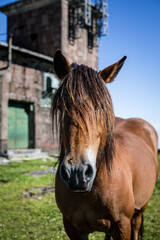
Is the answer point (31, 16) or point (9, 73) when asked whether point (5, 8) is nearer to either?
A: point (31, 16)

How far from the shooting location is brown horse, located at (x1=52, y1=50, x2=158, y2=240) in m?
1.65

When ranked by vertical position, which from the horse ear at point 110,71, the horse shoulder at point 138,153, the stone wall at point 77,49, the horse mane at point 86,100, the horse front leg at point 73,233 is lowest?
the horse front leg at point 73,233

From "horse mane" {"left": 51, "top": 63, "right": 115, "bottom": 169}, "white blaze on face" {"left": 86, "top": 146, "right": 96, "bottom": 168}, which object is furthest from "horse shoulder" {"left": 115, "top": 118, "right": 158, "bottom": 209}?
"white blaze on face" {"left": 86, "top": 146, "right": 96, "bottom": 168}

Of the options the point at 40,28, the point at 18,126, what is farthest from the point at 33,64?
the point at 40,28

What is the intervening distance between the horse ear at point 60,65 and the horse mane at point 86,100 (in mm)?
142

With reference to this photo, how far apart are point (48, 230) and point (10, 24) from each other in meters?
19.1

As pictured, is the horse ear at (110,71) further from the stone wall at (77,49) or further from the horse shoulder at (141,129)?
the stone wall at (77,49)

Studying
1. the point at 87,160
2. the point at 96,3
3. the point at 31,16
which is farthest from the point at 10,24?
the point at 87,160

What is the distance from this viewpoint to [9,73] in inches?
515

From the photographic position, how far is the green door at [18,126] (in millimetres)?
13430

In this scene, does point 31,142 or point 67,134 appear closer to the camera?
point 67,134

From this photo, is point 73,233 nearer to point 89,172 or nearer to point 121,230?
point 121,230

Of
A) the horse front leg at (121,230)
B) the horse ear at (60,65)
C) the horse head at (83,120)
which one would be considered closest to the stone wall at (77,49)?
the horse ear at (60,65)

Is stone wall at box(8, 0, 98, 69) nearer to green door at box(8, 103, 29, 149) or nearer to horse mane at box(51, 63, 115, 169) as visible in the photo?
green door at box(8, 103, 29, 149)
